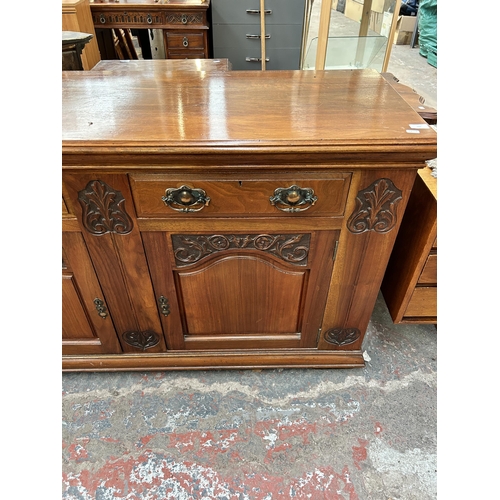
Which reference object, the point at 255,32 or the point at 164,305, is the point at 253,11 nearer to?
the point at 255,32

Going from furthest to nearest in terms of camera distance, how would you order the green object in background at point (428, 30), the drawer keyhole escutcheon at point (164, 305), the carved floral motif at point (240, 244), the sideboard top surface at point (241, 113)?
1. the green object in background at point (428, 30)
2. the drawer keyhole escutcheon at point (164, 305)
3. the carved floral motif at point (240, 244)
4. the sideboard top surface at point (241, 113)

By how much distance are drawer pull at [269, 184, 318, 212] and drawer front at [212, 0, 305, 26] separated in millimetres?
2456

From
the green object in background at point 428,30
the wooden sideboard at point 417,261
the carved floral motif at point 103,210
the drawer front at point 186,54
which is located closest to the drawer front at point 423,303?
the wooden sideboard at point 417,261

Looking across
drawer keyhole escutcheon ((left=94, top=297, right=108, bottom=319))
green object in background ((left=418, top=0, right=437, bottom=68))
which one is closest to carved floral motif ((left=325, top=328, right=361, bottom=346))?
drawer keyhole escutcheon ((left=94, top=297, right=108, bottom=319))

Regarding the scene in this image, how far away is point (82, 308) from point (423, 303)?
3.49 feet

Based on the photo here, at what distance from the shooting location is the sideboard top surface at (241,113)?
2.44 feet

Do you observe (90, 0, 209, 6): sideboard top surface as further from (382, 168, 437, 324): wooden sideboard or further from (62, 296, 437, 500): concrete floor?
(62, 296, 437, 500): concrete floor

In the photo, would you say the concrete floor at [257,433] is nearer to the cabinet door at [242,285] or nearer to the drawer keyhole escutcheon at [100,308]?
the cabinet door at [242,285]

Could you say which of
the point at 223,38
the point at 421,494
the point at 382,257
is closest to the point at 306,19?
the point at 223,38

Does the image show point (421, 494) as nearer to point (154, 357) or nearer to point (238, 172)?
point (154, 357)

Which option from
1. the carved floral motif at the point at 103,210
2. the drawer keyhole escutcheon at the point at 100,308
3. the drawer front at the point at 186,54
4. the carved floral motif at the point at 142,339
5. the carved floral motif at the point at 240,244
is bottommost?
the carved floral motif at the point at 142,339

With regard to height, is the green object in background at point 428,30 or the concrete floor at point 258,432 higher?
the green object in background at point 428,30

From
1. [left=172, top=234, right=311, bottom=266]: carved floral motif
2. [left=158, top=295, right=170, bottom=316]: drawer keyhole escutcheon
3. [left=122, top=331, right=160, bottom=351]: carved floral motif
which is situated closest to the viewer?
[left=172, top=234, right=311, bottom=266]: carved floral motif

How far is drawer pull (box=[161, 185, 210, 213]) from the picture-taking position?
2.65 feet
